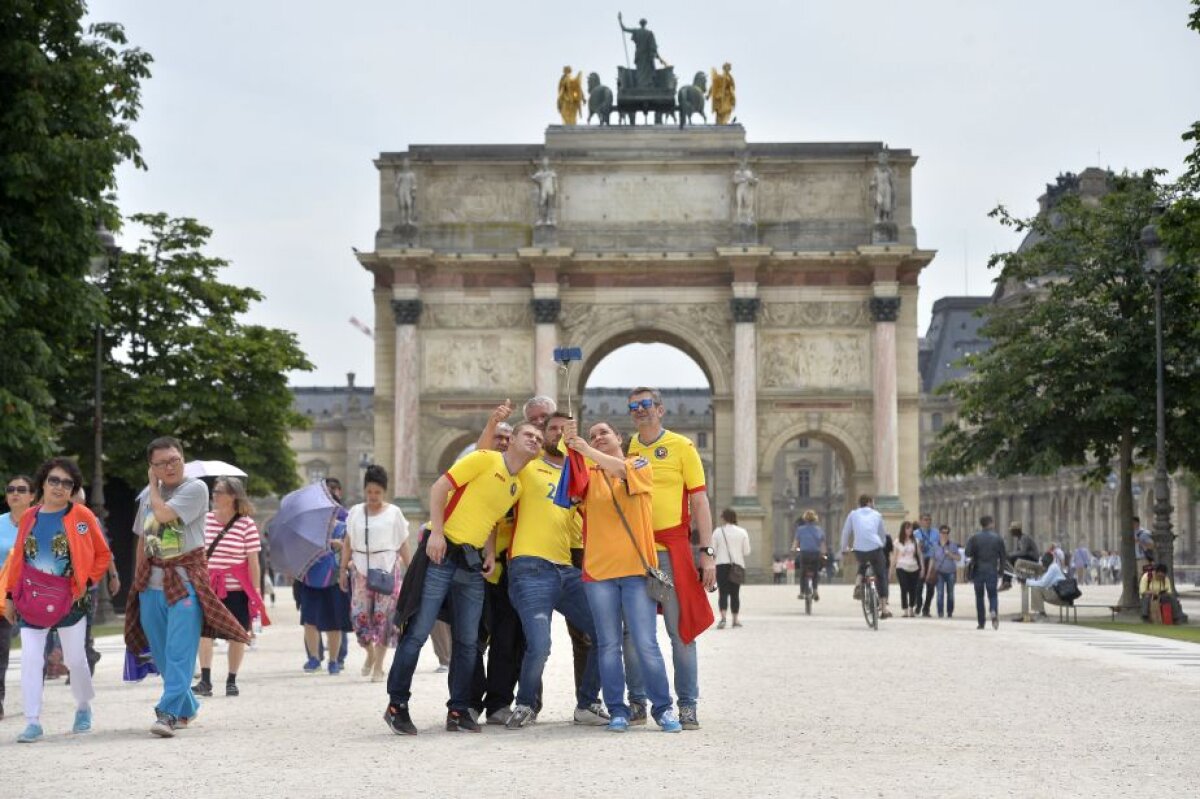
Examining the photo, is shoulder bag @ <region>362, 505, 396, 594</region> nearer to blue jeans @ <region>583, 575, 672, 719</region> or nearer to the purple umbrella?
the purple umbrella

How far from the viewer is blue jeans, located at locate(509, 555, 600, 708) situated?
13602 millimetres

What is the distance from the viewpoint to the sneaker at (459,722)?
13.5 m

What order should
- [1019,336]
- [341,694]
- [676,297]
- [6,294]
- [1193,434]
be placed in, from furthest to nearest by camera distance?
[676,297], [1019,336], [1193,434], [6,294], [341,694]

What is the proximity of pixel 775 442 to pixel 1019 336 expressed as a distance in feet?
73.7

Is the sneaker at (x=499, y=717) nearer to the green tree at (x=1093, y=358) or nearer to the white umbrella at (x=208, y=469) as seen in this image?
the white umbrella at (x=208, y=469)

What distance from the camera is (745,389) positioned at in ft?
187

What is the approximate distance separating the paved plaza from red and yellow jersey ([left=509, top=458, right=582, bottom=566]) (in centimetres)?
121

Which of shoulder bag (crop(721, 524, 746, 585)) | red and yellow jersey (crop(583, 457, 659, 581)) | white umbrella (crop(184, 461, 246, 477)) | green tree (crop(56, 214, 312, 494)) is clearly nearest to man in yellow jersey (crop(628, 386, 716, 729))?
red and yellow jersey (crop(583, 457, 659, 581))

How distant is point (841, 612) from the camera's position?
3622 cm

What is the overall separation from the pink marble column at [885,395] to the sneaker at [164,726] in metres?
44.9

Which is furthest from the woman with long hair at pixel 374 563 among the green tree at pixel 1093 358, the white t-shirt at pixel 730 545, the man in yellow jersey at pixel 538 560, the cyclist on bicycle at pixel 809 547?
the green tree at pixel 1093 358

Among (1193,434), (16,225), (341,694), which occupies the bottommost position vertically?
(341,694)

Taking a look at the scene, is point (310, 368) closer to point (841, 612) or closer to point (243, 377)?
point (243, 377)

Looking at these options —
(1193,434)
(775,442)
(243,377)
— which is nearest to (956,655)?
(1193,434)
